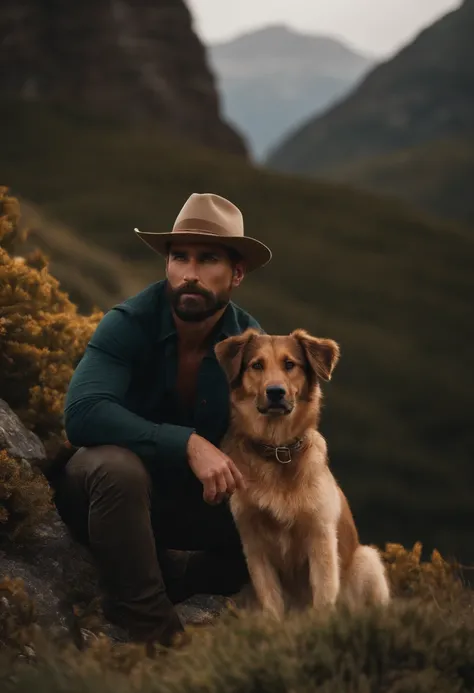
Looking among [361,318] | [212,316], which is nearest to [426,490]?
[361,318]

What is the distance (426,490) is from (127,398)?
79.9 ft

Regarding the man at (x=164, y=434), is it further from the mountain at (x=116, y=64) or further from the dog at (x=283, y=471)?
the mountain at (x=116, y=64)

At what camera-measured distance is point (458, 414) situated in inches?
1398

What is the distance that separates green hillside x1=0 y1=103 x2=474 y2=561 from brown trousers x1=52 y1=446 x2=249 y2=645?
13340mm

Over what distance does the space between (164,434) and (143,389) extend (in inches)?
28.3

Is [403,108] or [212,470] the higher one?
[403,108]

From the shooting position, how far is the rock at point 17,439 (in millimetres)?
6698

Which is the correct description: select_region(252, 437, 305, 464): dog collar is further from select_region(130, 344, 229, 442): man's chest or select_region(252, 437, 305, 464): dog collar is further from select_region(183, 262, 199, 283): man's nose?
select_region(183, 262, 199, 283): man's nose

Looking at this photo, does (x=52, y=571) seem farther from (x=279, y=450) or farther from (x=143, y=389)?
(x=279, y=450)

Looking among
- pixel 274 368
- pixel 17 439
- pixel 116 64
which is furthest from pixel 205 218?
pixel 116 64

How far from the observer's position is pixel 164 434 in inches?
234

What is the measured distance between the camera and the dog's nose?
237 inches

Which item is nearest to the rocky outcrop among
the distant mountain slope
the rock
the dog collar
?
the rock

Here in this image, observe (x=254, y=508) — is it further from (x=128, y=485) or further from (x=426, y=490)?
(x=426, y=490)
